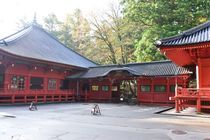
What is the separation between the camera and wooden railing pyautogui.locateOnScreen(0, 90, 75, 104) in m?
20.0

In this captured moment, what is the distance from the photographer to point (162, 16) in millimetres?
26891

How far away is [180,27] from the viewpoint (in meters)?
26.8

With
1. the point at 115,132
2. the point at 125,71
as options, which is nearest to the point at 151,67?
the point at 125,71

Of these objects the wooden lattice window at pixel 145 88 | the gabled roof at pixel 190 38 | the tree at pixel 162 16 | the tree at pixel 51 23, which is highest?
the tree at pixel 51 23

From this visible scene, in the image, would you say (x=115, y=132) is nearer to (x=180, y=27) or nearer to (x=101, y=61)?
(x=180, y=27)

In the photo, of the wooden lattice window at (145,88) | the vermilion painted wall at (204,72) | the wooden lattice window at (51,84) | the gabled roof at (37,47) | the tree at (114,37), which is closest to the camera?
the vermilion painted wall at (204,72)

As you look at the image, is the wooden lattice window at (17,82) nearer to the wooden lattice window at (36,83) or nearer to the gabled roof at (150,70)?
the wooden lattice window at (36,83)

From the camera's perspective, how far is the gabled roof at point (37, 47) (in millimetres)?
20913

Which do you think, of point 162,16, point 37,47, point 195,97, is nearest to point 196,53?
point 195,97

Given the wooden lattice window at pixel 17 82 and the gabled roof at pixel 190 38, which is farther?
the wooden lattice window at pixel 17 82

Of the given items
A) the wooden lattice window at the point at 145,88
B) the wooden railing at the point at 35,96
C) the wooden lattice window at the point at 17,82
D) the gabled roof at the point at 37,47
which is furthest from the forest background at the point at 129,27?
the wooden lattice window at the point at 17,82

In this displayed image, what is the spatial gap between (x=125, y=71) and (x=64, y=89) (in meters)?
7.50

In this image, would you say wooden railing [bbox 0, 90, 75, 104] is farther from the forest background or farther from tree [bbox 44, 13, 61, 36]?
tree [bbox 44, 13, 61, 36]

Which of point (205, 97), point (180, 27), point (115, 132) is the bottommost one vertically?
point (115, 132)
